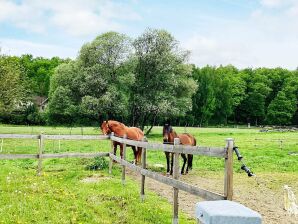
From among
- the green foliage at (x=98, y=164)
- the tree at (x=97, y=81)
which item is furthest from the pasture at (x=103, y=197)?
the tree at (x=97, y=81)

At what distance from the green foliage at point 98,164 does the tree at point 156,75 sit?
27504 mm

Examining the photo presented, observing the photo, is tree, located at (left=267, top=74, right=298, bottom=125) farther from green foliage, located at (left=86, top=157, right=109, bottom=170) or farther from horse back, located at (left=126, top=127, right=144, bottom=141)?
green foliage, located at (left=86, top=157, right=109, bottom=170)

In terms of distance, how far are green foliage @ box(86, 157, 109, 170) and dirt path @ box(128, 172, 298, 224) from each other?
1.16 metres

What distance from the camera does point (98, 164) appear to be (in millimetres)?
15125

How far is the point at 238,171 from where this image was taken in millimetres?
15852

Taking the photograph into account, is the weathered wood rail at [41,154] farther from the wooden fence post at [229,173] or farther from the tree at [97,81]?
the tree at [97,81]

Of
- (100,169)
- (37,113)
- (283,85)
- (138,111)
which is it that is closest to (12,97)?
(138,111)

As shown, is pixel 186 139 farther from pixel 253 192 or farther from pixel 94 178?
pixel 253 192

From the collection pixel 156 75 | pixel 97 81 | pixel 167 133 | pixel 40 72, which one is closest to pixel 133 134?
pixel 167 133

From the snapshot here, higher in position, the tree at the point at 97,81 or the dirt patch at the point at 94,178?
the tree at the point at 97,81

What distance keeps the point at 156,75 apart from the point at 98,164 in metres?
29.7

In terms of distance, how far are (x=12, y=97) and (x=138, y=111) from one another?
1433 cm

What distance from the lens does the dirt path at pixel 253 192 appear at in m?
8.65

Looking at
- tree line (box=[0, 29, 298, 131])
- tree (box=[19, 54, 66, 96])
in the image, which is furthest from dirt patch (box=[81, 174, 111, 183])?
tree (box=[19, 54, 66, 96])
